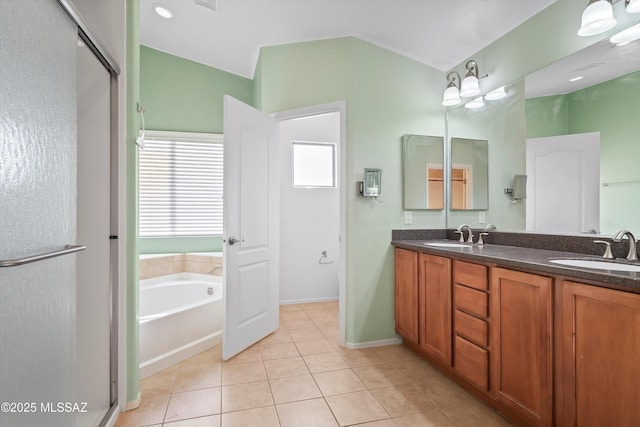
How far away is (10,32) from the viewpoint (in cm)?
91

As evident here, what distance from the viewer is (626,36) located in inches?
62.3

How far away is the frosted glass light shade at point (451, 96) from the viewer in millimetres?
2695

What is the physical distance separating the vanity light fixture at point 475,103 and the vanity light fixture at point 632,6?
1.05 meters

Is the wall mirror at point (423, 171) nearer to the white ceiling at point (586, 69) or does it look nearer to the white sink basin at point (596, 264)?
the white ceiling at point (586, 69)

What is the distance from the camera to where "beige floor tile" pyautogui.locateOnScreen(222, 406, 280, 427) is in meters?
1.65

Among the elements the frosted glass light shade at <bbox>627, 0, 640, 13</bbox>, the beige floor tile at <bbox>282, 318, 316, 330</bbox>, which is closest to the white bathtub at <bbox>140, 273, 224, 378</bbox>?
the beige floor tile at <bbox>282, 318, 316, 330</bbox>

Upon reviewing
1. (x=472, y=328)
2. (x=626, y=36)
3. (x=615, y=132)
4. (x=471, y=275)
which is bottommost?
(x=472, y=328)

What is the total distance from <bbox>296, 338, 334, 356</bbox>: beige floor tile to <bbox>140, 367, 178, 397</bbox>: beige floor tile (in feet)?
3.20

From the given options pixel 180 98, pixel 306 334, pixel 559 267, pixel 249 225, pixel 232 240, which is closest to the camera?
pixel 559 267

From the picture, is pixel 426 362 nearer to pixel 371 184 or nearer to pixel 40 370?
pixel 371 184

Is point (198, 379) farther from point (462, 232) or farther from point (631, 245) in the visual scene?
point (631, 245)

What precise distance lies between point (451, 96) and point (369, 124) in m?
0.77

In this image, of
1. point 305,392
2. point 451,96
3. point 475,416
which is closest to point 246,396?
point 305,392

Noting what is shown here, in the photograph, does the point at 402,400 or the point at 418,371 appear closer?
the point at 402,400
